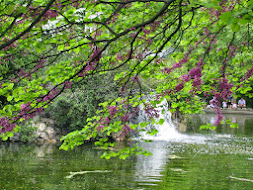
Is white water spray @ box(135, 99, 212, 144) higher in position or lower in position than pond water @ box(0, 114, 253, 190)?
higher

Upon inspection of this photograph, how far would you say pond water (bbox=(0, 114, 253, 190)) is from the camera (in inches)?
342

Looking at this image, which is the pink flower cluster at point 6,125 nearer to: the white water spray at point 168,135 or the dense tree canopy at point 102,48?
the dense tree canopy at point 102,48

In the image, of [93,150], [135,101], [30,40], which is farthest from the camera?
[93,150]

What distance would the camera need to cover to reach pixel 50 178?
31.1 ft

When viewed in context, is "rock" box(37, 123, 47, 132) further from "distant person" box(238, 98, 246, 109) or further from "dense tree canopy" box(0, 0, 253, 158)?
"distant person" box(238, 98, 246, 109)

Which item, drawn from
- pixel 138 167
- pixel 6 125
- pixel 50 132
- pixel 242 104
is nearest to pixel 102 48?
pixel 6 125

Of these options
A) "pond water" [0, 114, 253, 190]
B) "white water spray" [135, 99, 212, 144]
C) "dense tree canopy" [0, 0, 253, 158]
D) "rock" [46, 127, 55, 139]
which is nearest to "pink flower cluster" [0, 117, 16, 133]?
"dense tree canopy" [0, 0, 253, 158]

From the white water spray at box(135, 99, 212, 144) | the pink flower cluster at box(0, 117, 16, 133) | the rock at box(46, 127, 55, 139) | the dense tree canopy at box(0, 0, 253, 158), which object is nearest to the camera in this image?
the dense tree canopy at box(0, 0, 253, 158)

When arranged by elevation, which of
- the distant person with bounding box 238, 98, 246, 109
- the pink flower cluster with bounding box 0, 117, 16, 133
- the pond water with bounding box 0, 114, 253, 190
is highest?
the distant person with bounding box 238, 98, 246, 109

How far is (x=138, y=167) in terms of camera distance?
11305 mm

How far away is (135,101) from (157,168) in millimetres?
5425

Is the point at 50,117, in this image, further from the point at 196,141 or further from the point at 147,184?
the point at 147,184

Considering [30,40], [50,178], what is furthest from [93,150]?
[30,40]

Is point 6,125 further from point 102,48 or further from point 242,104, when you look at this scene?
point 242,104
